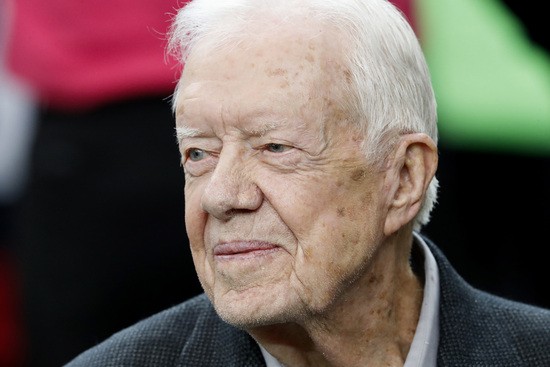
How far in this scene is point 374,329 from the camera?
4.17 m

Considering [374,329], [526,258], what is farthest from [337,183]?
[526,258]

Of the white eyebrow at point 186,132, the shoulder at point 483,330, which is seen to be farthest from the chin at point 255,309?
the shoulder at point 483,330

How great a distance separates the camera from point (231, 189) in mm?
3879

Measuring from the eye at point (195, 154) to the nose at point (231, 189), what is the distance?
96 millimetres

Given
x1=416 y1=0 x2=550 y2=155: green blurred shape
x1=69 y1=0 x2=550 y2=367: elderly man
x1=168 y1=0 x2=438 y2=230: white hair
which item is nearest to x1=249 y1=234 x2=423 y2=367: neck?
x1=69 y1=0 x2=550 y2=367: elderly man

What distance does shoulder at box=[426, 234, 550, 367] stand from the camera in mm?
4199

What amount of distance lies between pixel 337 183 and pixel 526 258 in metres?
2.77

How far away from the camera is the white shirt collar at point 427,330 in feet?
13.7

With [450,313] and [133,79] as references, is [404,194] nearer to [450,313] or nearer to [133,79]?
[450,313]

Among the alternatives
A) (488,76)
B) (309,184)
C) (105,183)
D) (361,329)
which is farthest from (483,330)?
(488,76)

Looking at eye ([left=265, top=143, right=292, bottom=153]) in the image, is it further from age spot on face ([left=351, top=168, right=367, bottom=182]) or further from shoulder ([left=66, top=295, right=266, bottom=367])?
shoulder ([left=66, top=295, right=266, bottom=367])

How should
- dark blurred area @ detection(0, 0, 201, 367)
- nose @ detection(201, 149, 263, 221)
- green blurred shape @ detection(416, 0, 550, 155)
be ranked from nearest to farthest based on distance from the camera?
nose @ detection(201, 149, 263, 221) < dark blurred area @ detection(0, 0, 201, 367) < green blurred shape @ detection(416, 0, 550, 155)

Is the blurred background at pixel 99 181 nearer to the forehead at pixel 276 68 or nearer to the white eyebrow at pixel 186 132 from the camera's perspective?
the white eyebrow at pixel 186 132

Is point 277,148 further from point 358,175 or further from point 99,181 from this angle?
point 99,181
